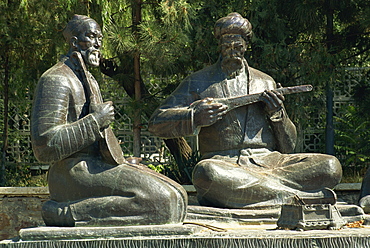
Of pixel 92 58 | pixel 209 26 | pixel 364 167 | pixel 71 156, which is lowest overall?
pixel 364 167

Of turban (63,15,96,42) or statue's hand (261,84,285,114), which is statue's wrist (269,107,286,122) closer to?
statue's hand (261,84,285,114)

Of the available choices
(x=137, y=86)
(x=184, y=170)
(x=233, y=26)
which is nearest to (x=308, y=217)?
(x=233, y=26)

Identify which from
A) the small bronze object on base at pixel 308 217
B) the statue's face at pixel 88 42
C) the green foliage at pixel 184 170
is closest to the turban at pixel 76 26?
the statue's face at pixel 88 42

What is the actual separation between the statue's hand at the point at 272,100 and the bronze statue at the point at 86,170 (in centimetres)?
157

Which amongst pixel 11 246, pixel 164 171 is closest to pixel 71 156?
pixel 11 246

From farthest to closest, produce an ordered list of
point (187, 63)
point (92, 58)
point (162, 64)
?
point (187, 63)
point (162, 64)
point (92, 58)

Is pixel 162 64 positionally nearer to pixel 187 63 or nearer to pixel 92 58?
pixel 187 63

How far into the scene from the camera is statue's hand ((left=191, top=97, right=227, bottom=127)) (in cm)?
655

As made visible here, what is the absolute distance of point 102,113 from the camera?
17.8 feet

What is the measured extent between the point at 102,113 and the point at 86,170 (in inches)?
18.2

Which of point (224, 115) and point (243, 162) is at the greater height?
A: point (224, 115)

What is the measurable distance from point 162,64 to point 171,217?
431cm

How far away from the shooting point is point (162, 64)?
9.48 metres

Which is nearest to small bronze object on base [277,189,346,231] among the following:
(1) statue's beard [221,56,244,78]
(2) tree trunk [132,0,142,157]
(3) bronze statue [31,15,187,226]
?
(3) bronze statue [31,15,187,226]
